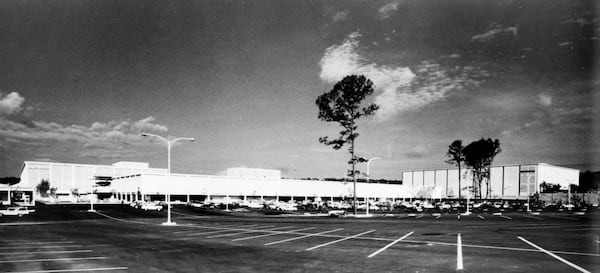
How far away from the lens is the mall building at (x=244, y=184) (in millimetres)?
125519

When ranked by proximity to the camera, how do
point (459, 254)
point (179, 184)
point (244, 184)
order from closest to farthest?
1. point (459, 254)
2. point (179, 184)
3. point (244, 184)

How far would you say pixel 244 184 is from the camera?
443 feet

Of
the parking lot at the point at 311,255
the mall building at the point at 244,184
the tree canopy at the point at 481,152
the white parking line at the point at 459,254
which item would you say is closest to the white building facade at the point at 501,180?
the mall building at the point at 244,184

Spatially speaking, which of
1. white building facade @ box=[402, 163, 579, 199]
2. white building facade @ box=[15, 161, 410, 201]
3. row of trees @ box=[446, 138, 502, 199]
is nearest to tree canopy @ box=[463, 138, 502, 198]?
row of trees @ box=[446, 138, 502, 199]

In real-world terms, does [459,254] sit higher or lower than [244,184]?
higher

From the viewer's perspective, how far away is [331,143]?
62031 millimetres

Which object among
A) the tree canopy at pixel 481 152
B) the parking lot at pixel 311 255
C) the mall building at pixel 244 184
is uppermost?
the tree canopy at pixel 481 152

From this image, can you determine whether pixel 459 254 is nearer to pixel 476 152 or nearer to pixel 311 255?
pixel 311 255

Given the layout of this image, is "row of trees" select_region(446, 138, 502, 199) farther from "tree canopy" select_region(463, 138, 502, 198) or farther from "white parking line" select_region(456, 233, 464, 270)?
"white parking line" select_region(456, 233, 464, 270)

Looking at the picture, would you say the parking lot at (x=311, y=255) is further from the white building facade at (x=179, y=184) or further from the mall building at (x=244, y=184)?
the mall building at (x=244, y=184)

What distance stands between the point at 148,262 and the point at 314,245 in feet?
26.0

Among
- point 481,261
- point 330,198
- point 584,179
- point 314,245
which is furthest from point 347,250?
point 584,179

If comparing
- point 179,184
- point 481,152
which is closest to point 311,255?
point 179,184

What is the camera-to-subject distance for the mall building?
126m
